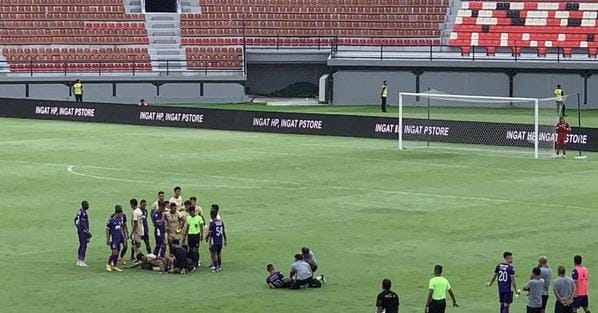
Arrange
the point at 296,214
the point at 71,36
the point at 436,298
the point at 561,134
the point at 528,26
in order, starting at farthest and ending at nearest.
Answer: the point at 71,36
the point at 528,26
the point at 561,134
the point at 296,214
the point at 436,298

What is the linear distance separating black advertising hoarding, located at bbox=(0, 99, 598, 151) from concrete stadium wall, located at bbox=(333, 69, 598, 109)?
12205 mm

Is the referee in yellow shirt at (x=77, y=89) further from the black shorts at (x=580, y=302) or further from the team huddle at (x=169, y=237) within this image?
the black shorts at (x=580, y=302)

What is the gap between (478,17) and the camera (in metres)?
74.6

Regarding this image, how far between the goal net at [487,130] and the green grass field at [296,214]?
138 cm

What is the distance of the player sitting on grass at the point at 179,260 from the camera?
26.1 metres

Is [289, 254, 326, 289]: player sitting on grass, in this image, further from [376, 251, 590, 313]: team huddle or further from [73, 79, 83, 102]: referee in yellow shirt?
[73, 79, 83, 102]: referee in yellow shirt

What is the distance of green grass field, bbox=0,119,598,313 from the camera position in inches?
952

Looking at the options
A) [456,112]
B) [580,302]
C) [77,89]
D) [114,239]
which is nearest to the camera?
[580,302]

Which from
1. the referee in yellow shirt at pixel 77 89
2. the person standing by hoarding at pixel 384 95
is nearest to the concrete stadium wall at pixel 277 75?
the person standing by hoarding at pixel 384 95

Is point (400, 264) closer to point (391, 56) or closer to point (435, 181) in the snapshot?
point (435, 181)

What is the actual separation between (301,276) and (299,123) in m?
32.7

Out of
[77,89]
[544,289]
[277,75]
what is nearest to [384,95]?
[277,75]

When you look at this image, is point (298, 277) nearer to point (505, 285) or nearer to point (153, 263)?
point (153, 263)

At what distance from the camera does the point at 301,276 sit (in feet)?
80.3
